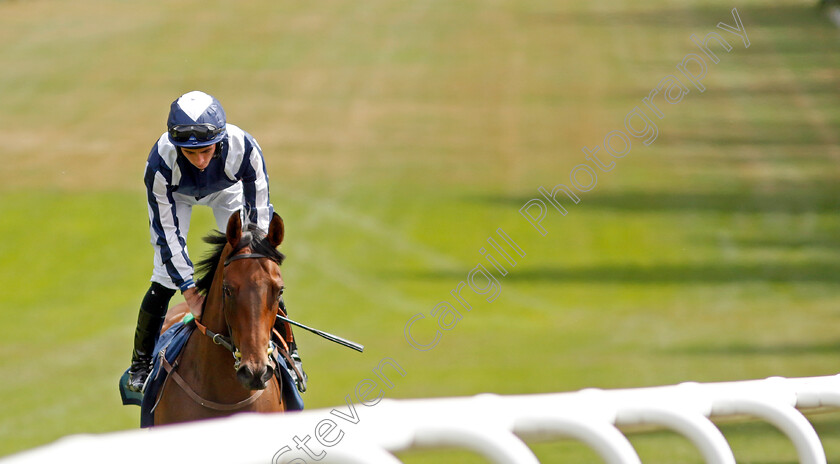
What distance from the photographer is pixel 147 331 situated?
5.29 m

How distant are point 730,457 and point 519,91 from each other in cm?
2457

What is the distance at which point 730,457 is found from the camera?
6.79 feet

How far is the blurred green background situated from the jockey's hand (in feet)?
9.91

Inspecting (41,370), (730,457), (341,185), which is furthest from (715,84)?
(730,457)

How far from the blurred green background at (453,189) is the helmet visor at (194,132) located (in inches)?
127

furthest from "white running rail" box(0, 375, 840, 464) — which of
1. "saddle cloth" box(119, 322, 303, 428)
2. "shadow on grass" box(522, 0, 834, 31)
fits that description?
"shadow on grass" box(522, 0, 834, 31)

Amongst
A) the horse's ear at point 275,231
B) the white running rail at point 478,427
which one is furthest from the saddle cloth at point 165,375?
the white running rail at point 478,427

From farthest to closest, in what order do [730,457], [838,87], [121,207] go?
[838,87] < [121,207] < [730,457]

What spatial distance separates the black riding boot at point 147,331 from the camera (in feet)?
17.3

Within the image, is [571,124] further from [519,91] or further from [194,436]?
[194,436]

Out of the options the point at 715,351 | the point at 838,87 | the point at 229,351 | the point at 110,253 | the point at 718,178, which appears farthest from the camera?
the point at 838,87

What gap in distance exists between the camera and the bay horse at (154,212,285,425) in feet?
14.0

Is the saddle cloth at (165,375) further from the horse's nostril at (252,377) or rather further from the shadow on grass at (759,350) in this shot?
the shadow on grass at (759,350)

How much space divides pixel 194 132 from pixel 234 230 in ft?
1.84
